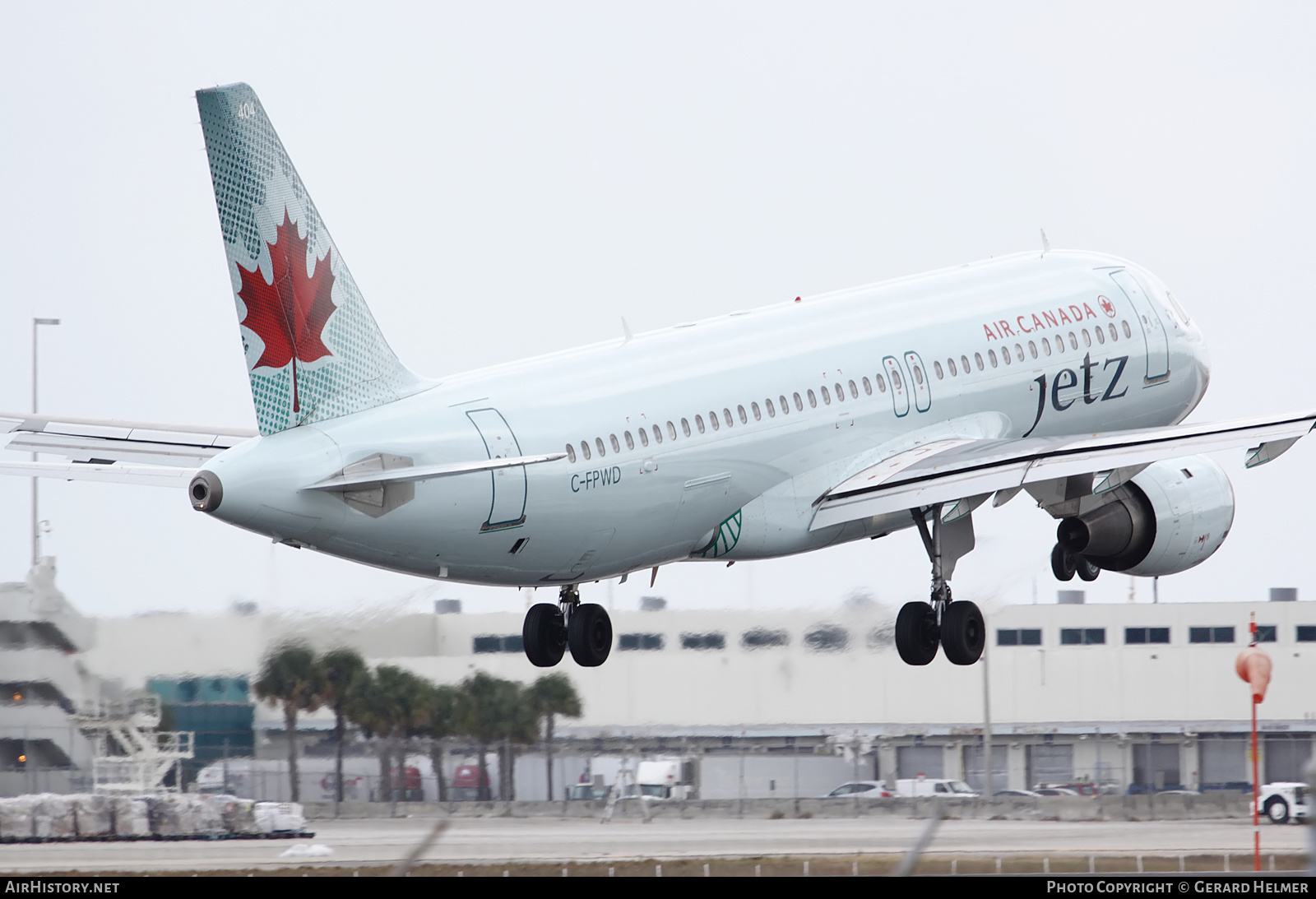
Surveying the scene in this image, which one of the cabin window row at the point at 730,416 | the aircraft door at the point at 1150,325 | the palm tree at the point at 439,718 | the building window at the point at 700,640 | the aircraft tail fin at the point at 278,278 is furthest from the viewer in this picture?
the building window at the point at 700,640

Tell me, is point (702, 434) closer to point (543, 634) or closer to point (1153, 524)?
point (543, 634)

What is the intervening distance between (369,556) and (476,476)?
163cm

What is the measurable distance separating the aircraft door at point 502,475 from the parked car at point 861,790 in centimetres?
1753

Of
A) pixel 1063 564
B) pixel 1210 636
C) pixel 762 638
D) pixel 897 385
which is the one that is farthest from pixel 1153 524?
pixel 1210 636

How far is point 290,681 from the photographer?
3797cm

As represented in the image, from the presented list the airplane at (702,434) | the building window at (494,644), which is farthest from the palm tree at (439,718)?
the airplane at (702,434)

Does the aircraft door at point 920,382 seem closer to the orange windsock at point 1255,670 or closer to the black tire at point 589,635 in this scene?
the black tire at point 589,635

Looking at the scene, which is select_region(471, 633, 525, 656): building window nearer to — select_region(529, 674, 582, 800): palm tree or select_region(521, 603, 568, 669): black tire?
select_region(529, 674, 582, 800): palm tree

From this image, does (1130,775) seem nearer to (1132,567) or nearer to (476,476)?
(1132,567)

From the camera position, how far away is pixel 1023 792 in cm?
4391

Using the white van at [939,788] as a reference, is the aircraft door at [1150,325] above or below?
above

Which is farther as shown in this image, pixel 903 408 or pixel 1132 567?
pixel 1132 567

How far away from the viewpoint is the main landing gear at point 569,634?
1271 inches

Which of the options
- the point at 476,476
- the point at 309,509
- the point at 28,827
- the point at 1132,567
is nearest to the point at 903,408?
the point at 1132,567
